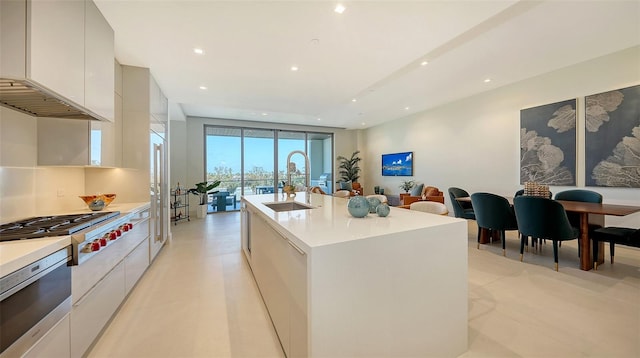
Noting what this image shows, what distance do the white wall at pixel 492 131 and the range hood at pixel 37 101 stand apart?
21.4ft

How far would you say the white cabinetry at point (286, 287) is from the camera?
47.8 inches

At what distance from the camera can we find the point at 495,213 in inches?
135

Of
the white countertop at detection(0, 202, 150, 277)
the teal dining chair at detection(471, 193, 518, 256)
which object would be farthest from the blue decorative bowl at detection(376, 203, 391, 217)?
the teal dining chair at detection(471, 193, 518, 256)

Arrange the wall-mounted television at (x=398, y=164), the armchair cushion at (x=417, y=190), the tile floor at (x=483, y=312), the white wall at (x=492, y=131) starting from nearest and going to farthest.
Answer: the tile floor at (x=483, y=312)
the white wall at (x=492, y=131)
the armchair cushion at (x=417, y=190)
the wall-mounted television at (x=398, y=164)

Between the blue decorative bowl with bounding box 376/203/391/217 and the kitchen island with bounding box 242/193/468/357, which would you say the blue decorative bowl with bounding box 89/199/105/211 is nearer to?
the kitchen island with bounding box 242/193/468/357

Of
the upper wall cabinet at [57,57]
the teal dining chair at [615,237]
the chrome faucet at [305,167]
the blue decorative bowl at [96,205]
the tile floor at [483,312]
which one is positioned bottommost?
the tile floor at [483,312]

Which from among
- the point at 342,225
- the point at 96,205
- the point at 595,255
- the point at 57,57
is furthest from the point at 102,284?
the point at 595,255

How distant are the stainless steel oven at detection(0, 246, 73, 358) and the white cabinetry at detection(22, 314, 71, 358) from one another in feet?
0.09

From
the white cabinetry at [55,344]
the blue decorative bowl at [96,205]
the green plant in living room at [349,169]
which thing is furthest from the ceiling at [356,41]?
the green plant in living room at [349,169]

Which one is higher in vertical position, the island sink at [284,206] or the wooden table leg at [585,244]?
the island sink at [284,206]

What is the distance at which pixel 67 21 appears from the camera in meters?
1.69

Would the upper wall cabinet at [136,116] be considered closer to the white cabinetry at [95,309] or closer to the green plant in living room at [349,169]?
the white cabinetry at [95,309]

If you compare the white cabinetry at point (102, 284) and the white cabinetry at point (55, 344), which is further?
the white cabinetry at point (102, 284)

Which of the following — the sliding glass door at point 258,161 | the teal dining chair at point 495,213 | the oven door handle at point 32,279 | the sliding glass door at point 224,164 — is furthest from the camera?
the sliding glass door at point 258,161
